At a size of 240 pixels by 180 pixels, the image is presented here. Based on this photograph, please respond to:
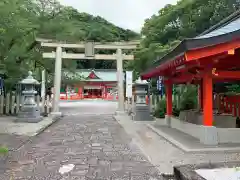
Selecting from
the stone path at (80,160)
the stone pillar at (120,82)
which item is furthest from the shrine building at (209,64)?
the stone pillar at (120,82)

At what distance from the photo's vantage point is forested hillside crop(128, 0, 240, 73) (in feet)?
66.0

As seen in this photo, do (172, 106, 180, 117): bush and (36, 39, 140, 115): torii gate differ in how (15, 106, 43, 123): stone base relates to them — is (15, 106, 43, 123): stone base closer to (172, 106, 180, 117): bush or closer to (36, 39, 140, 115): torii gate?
(36, 39, 140, 115): torii gate

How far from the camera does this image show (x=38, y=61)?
2056 centimetres

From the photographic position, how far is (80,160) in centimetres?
653

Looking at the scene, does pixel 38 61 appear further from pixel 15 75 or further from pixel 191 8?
pixel 191 8

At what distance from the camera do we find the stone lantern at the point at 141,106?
1550 cm

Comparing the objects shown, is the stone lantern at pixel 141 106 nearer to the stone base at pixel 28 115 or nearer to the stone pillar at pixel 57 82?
the stone base at pixel 28 115

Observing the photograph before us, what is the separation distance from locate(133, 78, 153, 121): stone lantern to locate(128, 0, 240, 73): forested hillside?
4255mm

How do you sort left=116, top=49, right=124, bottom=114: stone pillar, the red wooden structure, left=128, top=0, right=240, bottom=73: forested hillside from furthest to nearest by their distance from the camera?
1. left=128, top=0, right=240, bottom=73: forested hillside
2. left=116, top=49, right=124, bottom=114: stone pillar
3. the red wooden structure

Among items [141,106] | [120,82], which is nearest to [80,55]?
[120,82]

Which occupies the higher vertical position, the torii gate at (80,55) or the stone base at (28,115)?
the torii gate at (80,55)

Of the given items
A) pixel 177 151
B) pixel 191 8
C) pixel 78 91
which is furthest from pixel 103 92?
pixel 177 151

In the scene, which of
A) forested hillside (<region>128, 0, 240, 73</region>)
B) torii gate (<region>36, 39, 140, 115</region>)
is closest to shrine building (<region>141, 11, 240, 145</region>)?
torii gate (<region>36, 39, 140, 115</region>)

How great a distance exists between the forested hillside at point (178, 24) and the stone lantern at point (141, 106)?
4.26 metres
